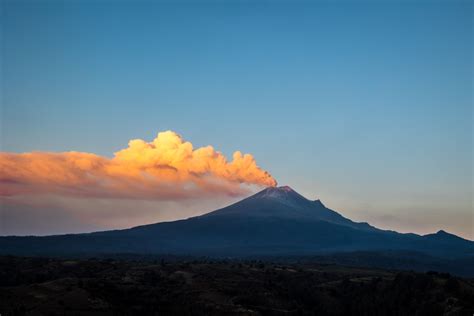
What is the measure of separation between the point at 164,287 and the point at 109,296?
448 inches

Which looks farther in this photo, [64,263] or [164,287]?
[64,263]

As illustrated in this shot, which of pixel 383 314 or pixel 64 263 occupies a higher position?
pixel 64 263

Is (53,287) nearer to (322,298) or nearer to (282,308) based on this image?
(282,308)

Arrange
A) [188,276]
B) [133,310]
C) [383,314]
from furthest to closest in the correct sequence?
1. [188,276]
2. [383,314]
3. [133,310]

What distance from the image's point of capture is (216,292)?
78312 mm

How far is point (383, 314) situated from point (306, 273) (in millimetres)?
27908

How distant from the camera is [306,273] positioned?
101562 mm

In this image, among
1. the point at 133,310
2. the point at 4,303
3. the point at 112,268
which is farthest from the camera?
the point at 112,268

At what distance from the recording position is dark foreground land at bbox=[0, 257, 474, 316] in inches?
2623

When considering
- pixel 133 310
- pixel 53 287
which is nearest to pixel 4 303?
pixel 53 287

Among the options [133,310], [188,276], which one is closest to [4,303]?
[133,310]

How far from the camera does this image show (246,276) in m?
93.4

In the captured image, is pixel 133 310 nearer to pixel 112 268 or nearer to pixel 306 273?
pixel 112 268

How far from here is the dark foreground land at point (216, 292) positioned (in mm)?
66625
